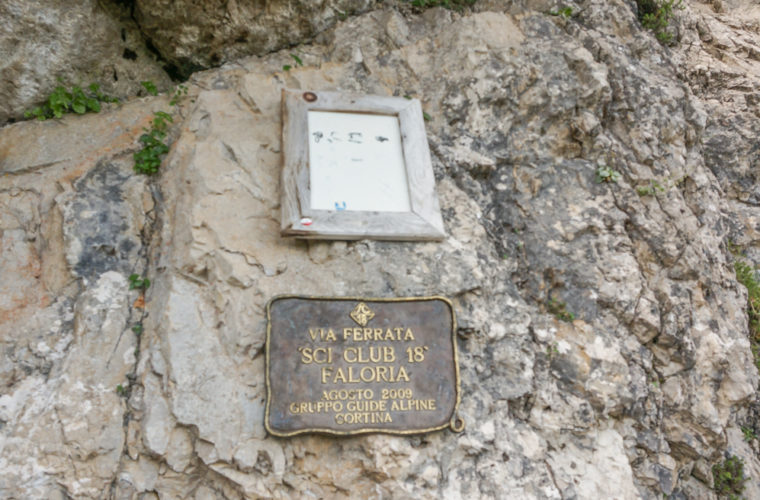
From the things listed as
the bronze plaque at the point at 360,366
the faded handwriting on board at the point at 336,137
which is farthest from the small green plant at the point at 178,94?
the bronze plaque at the point at 360,366

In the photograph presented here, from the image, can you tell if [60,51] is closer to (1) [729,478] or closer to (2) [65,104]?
(2) [65,104]

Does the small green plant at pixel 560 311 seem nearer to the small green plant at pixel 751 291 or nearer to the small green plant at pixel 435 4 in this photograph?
the small green plant at pixel 751 291

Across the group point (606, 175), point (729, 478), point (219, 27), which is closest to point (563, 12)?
point (606, 175)

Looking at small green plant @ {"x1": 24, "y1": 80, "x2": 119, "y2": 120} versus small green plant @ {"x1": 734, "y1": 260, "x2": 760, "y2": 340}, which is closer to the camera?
small green plant @ {"x1": 24, "y1": 80, "x2": 119, "y2": 120}

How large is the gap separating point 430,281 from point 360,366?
63 cm

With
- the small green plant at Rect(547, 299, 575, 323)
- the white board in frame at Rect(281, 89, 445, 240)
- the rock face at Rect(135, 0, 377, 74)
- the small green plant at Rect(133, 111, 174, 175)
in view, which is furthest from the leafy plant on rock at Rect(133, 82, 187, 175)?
the small green plant at Rect(547, 299, 575, 323)

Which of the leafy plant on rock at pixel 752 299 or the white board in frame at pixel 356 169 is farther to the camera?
the leafy plant on rock at pixel 752 299

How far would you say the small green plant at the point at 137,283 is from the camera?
3.01m

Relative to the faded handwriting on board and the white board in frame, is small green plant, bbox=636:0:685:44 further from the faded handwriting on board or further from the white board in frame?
the faded handwriting on board

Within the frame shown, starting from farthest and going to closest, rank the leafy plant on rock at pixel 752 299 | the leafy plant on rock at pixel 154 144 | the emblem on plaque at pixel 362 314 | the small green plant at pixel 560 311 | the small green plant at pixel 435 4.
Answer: the small green plant at pixel 435 4 < the leafy plant on rock at pixel 752 299 < the leafy plant on rock at pixel 154 144 < the small green plant at pixel 560 311 < the emblem on plaque at pixel 362 314

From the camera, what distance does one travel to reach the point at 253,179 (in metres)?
3.18

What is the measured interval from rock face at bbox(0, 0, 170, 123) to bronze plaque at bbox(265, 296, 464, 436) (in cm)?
229

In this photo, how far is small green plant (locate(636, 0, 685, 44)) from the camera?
4.73 meters

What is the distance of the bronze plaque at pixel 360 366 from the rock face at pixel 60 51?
2.29 metres
